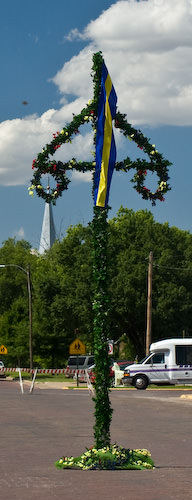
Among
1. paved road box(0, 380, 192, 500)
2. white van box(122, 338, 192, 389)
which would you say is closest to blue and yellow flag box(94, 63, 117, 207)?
paved road box(0, 380, 192, 500)

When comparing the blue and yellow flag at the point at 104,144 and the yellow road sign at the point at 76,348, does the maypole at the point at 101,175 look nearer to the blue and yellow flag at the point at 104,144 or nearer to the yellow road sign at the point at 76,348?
the blue and yellow flag at the point at 104,144

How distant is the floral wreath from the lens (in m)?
13.0

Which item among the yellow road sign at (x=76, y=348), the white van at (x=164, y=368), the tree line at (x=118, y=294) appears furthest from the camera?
the tree line at (x=118, y=294)

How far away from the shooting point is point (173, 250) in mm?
62938

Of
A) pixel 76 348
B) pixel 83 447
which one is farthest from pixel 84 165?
pixel 76 348

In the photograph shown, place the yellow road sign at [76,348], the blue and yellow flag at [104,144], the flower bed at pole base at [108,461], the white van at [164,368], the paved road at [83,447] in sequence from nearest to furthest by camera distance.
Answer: the paved road at [83,447] < the flower bed at pole base at [108,461] < the blue and yellow flag at [104,144] < the white van at [164,368] < the yellow road sign at [76,348]

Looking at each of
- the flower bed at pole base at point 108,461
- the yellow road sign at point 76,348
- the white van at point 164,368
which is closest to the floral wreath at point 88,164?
the flower bed at pole base at point 108,461

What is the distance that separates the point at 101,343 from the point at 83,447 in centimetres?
388

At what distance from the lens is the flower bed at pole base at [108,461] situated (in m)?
11.8

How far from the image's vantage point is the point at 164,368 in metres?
42.8

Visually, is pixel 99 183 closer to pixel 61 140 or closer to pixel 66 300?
pixel 61 140

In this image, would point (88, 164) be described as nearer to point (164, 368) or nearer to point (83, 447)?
point (83, 447)

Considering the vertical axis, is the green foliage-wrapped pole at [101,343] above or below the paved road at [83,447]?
above

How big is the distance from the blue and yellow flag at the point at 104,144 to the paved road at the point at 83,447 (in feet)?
12.7
